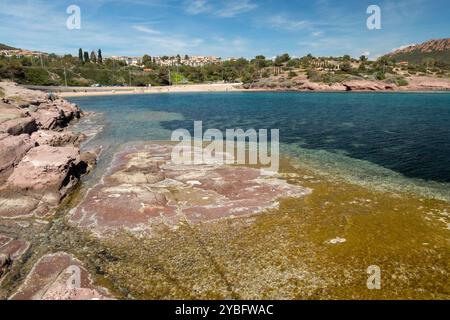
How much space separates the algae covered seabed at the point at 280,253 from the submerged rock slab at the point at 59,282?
0.38 m

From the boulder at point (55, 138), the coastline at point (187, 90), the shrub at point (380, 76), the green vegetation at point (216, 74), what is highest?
the green vegetation at point (216, 74)

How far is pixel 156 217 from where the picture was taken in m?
17.5

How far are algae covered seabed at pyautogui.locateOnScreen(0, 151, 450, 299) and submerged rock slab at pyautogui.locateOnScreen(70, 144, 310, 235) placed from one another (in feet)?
3.08

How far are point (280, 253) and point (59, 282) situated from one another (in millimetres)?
8722

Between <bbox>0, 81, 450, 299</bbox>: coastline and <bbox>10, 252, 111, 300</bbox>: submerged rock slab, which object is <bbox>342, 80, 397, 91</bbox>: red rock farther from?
<bbox>10, 252, 111, 300</bbox>: submerged rock slab

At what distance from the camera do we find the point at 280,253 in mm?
14070

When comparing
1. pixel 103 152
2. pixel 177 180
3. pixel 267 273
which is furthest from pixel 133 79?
pixel 267 273

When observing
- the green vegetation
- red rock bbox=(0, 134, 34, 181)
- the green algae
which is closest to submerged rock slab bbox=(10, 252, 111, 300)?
the green algae

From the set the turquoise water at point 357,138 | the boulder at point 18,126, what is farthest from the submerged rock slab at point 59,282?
the turquoise water at point 357,138

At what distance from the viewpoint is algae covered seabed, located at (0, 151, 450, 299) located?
Answer: 11797 millimetres

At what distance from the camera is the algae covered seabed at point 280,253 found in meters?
11.8

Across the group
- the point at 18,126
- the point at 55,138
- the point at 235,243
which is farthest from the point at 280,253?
the point at 55,138

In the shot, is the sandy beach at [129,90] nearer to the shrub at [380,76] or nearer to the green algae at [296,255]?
the shrub at [380,76]
